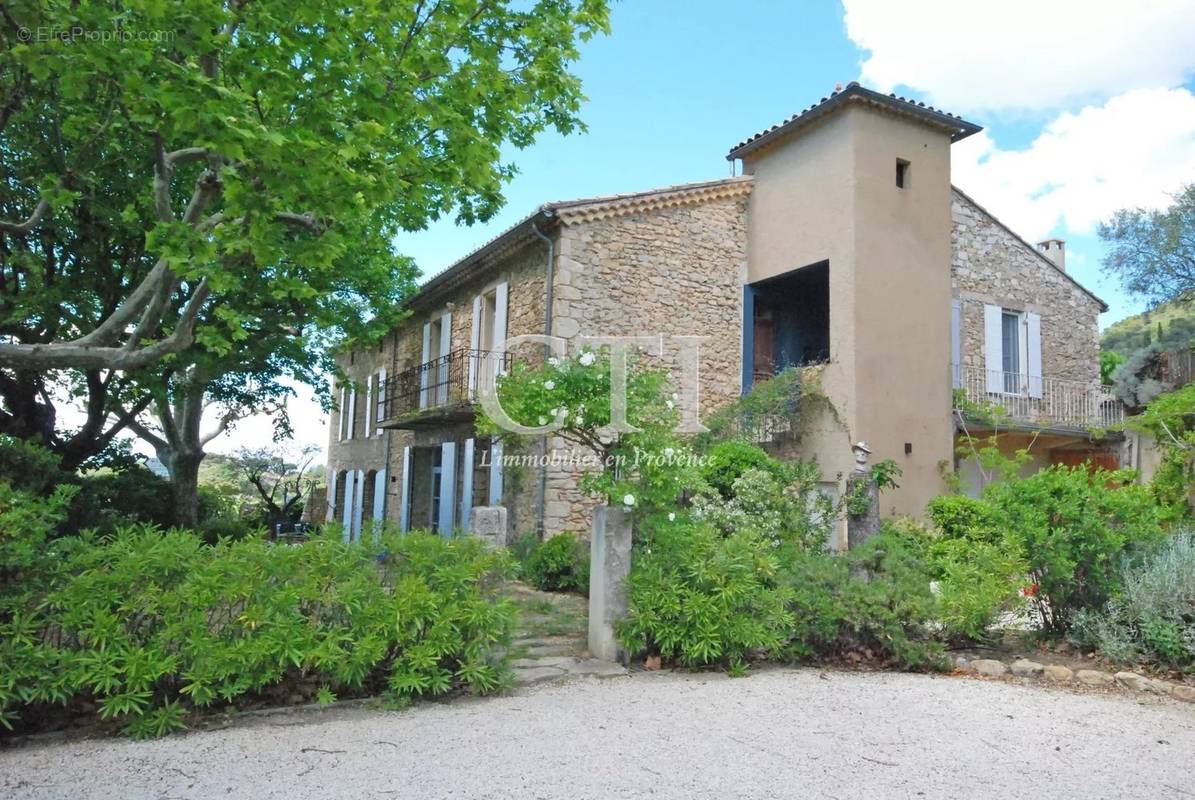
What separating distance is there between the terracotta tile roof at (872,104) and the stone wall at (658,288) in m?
1.15

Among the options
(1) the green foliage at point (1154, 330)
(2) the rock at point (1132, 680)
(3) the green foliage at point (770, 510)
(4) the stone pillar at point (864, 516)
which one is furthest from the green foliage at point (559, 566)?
(1) the green foliage at point (1154, 330)

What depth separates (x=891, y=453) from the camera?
10.9 meters

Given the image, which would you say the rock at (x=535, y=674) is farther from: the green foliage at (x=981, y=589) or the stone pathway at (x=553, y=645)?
the green foliage at (x=981, y=589)

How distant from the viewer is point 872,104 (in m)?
→ 11.3

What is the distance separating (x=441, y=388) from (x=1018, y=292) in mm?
10775

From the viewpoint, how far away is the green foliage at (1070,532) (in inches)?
225

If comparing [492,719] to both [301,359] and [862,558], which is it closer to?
[862,558]

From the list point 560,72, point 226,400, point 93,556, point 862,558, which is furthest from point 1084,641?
point 226,400

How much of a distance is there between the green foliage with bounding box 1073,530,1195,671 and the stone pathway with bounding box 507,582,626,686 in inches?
141

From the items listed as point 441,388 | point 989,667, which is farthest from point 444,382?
point 989,667

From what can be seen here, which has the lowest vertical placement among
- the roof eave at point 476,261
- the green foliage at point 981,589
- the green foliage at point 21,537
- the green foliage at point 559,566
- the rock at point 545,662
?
the rock at point 545,662

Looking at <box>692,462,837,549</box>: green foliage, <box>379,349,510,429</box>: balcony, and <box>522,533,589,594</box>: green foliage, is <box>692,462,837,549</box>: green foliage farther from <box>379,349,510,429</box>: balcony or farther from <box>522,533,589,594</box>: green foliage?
<box>379,349,510,429</box>: balcony

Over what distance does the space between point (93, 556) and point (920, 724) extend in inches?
182

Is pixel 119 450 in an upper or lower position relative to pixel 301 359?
lower
